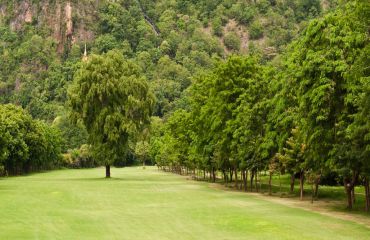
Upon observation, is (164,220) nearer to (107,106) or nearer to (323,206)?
(323,206)

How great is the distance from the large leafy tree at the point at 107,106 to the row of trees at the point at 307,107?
1609 centimetres

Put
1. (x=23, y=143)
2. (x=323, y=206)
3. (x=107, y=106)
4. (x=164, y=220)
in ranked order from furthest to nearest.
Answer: (x=23, y=143)
(x=107, y=106)
(x=323, y=206)
(x=164, y=220)

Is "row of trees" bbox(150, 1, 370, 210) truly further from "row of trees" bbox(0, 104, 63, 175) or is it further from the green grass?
"row of trees" bbox(0, 104, 63, 175)

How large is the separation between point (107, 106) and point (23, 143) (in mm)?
25557

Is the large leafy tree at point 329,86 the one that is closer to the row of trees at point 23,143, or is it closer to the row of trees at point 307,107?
the row of trees at point 307,107

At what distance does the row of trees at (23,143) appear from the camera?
89125 millimetres

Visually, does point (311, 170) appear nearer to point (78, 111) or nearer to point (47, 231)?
point (47, 231)

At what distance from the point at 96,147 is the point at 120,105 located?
5994 mm

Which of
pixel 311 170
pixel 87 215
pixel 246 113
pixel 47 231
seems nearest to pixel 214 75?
pixel 246 113

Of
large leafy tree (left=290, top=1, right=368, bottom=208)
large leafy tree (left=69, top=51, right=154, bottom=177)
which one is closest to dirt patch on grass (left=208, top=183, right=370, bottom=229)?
large leafy tree (left=290, top=1, right=368, bottom=208)

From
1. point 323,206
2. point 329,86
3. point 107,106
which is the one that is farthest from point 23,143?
point 329,86

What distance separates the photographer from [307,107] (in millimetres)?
33625

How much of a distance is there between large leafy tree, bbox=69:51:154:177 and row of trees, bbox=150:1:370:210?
16.1 metres

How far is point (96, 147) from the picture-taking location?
7319cm
